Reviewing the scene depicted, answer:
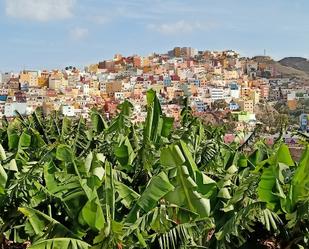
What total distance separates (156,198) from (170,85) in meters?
102

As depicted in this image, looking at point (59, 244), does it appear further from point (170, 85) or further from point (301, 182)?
point (170, 85)

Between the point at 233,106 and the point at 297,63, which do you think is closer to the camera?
the point at 233,106

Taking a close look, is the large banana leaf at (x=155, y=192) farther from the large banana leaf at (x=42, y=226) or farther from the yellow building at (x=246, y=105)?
the yellow building at (x=246, y=105)

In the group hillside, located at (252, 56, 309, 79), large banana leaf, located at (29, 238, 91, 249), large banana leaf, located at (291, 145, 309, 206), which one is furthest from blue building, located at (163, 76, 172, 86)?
large banana leaf, located at (29, 238, 91, 249)

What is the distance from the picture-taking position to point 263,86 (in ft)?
382

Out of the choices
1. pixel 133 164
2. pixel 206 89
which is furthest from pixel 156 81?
pixel 133 164

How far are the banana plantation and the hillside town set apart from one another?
59481 mm

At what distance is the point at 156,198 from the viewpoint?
4.91 meters

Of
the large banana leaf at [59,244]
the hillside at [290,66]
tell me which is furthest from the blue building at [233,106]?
the large banana leaf at [59,244]


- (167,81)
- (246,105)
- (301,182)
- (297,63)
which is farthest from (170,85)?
(301,182)

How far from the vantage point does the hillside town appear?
88375mm

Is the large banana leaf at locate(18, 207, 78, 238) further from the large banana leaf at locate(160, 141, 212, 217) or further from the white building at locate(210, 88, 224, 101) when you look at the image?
the white building at locate(210, 88, 224, 101)

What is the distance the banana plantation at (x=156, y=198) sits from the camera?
487 centimetres

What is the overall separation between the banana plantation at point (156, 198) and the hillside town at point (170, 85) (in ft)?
195
